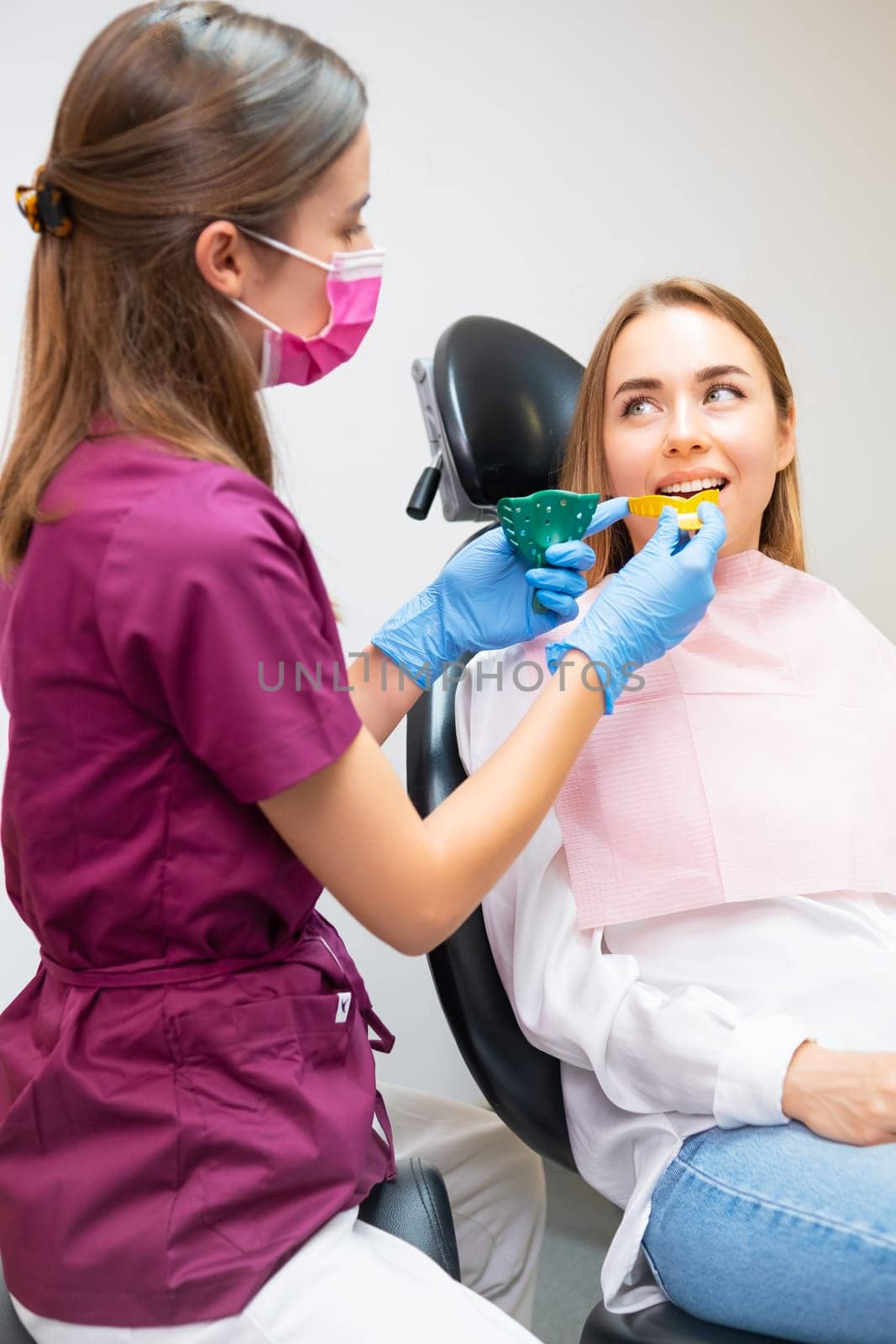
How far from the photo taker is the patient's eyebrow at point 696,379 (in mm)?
1354

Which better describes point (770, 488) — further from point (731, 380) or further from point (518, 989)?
point (518, 989)

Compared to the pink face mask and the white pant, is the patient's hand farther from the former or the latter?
the pink face mask

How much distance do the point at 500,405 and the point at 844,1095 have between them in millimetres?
824

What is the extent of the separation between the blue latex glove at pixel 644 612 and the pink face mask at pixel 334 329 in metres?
0.31

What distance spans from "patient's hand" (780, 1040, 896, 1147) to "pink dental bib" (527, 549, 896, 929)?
0.18 meters

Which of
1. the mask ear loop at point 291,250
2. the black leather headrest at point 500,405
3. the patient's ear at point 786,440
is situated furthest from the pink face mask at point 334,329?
the patient's ear at point 786,440

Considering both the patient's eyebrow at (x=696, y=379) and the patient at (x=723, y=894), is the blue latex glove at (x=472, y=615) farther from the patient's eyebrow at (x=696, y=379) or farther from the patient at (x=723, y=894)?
the patient's eyebrow at (x=696, y=379)

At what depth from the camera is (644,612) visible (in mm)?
1078

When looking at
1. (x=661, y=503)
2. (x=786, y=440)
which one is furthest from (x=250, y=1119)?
(x=786, y=440)

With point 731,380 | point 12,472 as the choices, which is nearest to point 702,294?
point 731,380

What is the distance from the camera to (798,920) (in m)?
1.16

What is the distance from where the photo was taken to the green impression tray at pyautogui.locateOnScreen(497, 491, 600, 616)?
1.19 meters

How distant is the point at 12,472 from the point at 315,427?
1.13 metres

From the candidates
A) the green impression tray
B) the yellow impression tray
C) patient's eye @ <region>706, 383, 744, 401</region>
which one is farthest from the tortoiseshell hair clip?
patient's eye @ <region>706, 383, 744, 401</region>
